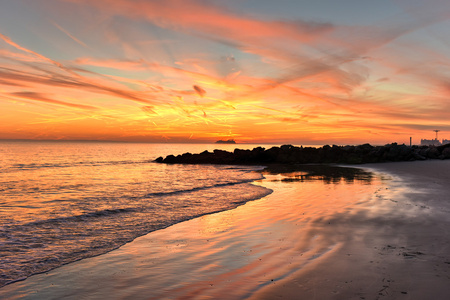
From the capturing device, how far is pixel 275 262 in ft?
21.1

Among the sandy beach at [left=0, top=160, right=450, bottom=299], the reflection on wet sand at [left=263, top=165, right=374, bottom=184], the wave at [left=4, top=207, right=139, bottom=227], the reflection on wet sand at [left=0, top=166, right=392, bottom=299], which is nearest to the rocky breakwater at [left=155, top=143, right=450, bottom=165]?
the reflection on wet sand at [left=263, top=165, right=374, bottom=184]

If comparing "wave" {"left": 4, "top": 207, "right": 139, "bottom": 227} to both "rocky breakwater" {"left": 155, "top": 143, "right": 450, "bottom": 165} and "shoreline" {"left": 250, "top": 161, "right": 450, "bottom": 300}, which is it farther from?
"rocky breakwater" {"left": 155, "top": 143, "right": 450, "bottom": 165}

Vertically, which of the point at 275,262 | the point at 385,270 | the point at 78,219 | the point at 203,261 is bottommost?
the point at 78,219

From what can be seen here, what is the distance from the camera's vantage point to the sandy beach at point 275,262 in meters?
5.07

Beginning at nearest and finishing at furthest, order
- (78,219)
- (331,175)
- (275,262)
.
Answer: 1. (275,262)
2. (78,219)
3. (331,175)

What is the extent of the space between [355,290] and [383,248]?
2.85m

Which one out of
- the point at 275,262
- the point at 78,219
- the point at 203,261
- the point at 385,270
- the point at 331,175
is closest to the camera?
the point at 385,270

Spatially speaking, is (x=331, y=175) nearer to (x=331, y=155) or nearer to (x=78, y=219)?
(x=78, y=219)

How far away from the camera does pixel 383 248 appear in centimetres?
712

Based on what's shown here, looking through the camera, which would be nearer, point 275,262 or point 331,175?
point 275,262

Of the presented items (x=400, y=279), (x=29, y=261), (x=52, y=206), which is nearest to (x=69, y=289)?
(x=29, y=261)

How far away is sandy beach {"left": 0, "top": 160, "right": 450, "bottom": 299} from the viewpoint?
16.6ft

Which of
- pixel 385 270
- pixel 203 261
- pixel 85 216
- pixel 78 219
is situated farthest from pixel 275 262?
pixel 85 216

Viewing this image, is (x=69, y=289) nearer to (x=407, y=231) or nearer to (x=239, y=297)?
(x=239, y=297)
